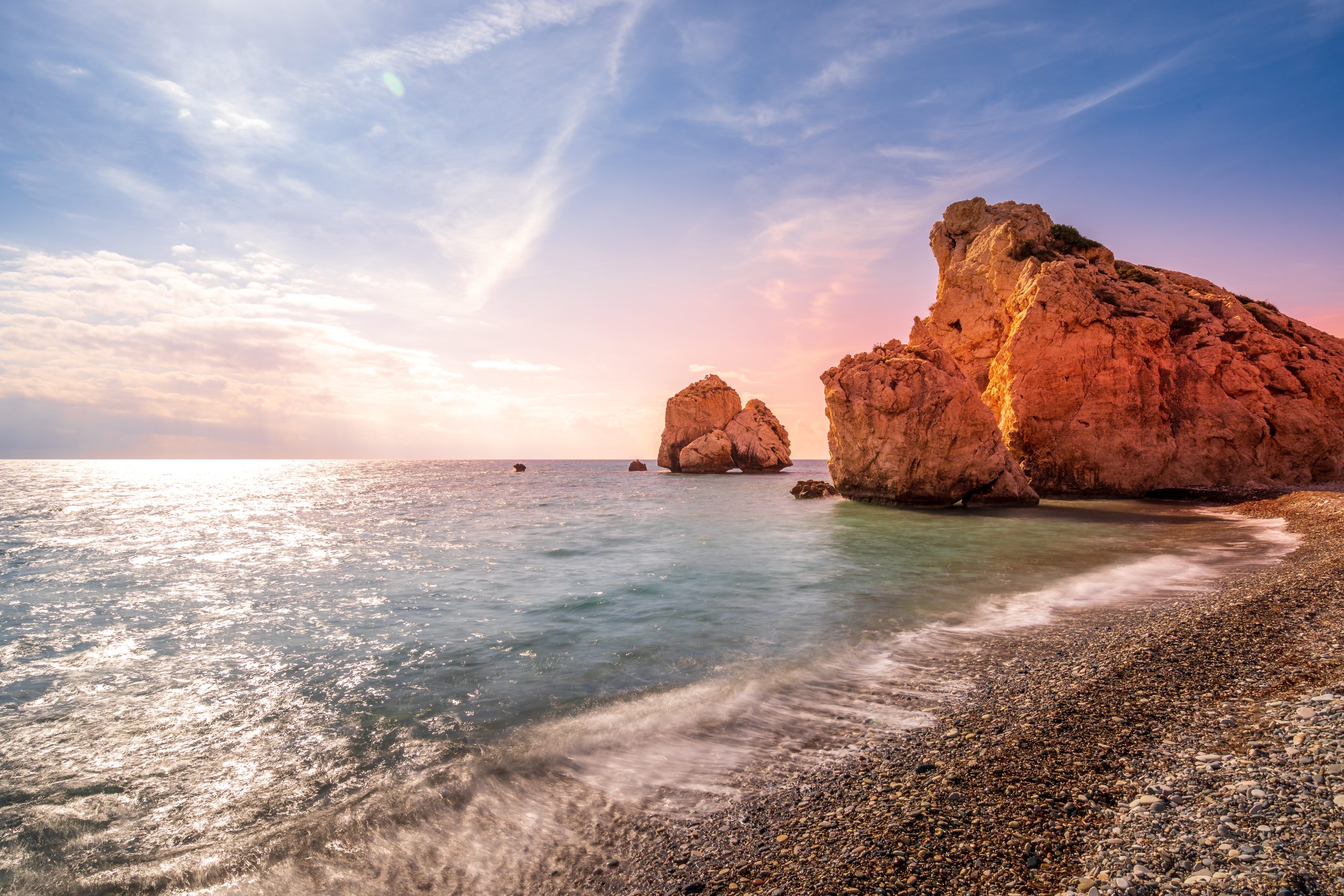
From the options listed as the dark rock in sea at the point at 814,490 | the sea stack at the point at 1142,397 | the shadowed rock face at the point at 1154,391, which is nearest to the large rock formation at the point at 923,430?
the sea stack at the point at 1142,397

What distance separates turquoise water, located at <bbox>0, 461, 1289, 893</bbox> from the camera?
14.6 ft

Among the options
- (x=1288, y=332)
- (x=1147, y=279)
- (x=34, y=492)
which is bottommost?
(x=34, y=492)

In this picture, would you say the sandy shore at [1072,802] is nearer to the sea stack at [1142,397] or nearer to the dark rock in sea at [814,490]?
the sea stack at [1142,397]

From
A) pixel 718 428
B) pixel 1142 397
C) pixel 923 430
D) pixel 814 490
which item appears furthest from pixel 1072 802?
pixel 718 428

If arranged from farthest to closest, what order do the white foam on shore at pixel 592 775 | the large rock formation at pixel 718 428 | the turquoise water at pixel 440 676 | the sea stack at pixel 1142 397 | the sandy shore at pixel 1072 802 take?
1. the large rock formation at pixel 718 428
2. the sea stack at pixel 1142 397
3. the turquoise water at pixel 440 676
4. the white foam on shore at pixel 592 775
5. the sandy shore at pixel 1072 802

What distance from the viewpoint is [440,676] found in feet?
26.0

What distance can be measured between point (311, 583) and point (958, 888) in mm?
15177

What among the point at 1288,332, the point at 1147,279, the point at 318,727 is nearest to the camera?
the point at 318,727

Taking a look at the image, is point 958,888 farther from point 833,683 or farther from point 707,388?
point 707,388

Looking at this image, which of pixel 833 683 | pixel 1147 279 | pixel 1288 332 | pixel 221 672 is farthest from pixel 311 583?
pixel 1288 332

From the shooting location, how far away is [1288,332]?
1330 inches

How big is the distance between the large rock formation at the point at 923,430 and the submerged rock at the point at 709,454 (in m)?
A: 47.4

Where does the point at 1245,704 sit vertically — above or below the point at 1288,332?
below

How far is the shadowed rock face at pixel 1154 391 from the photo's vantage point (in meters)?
30.2
